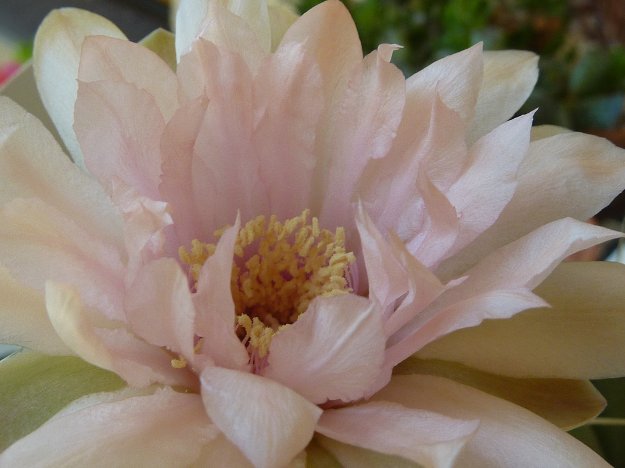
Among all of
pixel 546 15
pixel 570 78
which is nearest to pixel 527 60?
pixel 570 78

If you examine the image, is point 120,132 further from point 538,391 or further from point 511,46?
point 511,46

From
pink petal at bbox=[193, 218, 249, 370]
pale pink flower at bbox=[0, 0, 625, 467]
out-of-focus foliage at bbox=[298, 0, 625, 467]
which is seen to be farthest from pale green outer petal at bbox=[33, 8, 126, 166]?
out-of-focus foliage at bbox=[298, 0, 625, 467]

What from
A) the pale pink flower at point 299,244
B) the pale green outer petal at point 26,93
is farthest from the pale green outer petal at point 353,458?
the pale green outer petal at point 26,93

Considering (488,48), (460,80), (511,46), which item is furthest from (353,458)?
(511,46)

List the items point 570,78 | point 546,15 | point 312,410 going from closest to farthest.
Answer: point 312,410
point 570,78
point 546,15

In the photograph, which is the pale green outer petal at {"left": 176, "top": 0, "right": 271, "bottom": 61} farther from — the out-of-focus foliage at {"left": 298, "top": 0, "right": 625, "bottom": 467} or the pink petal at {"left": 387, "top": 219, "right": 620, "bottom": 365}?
the out-of-focus foliage at {"left": 298, "top": 0, "right": 625, "bottom": 467}

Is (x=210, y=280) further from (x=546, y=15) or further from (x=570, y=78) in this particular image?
(x=546, y=15)
